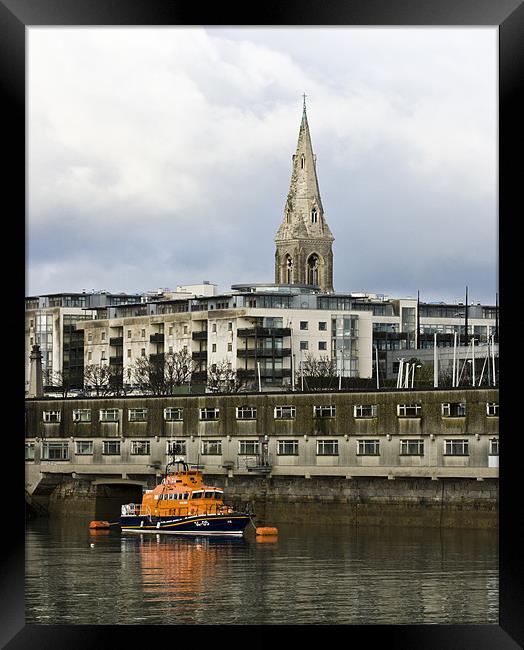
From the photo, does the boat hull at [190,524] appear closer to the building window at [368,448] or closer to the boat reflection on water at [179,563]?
the boat reflection on water at [179,563]

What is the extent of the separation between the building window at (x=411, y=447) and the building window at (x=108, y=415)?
47.0ft

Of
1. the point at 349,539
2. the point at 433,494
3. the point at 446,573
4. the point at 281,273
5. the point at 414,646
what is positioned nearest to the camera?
the point at 414,646

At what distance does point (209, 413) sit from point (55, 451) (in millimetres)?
8258

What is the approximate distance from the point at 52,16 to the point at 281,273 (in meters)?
164

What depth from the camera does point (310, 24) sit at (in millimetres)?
→ 9250

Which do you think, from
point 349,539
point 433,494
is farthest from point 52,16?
point 433,494

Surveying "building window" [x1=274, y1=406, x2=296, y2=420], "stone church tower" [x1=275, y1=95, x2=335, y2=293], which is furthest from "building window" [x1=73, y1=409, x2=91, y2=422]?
"stone church tower" [x1=275, y1=95, x2=335, y2=293]

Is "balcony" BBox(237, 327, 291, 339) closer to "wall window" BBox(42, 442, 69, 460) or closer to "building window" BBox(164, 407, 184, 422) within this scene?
"wall window" BBox(42, 442, 69, 460)

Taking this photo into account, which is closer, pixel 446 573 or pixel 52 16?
pixel 52 16

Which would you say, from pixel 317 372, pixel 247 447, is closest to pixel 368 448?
pixel 247 447
